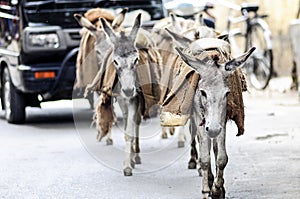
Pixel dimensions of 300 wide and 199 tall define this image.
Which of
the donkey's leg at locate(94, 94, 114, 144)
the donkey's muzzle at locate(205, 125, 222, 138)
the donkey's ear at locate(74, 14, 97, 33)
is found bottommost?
the donkey's leg at locate(94, 94, 114, 144)

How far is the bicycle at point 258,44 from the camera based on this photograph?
18.6m

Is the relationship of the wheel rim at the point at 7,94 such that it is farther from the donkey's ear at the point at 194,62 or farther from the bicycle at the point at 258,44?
the donkey's ear at the point at 194,62

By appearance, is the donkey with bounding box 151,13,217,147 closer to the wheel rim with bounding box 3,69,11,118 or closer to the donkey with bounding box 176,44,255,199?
the donkey with bounding box 176,44,255,199

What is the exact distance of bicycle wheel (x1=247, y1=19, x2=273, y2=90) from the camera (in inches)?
730

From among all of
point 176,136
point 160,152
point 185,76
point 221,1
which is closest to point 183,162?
point 160,152

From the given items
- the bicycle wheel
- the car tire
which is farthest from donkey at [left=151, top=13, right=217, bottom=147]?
the bicycle wheel

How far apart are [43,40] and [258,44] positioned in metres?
7.02

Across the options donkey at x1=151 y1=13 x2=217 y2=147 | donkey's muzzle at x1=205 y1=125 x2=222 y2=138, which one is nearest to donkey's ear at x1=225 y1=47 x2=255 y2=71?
donkey's muzzle at x1=205 y1=125 x2=222 y2=138

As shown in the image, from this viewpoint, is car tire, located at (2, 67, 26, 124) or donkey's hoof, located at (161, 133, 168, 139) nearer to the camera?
donkey's hoof, located at (161, 133, 168, 139)

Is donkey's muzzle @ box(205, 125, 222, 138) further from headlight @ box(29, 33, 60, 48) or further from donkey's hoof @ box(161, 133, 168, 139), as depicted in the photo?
headlight @ box(29, 33, 60, 48)

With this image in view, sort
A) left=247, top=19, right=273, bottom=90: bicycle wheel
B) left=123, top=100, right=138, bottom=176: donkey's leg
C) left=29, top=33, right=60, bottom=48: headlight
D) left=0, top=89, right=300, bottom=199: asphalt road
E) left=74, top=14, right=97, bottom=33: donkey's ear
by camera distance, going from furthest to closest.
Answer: left=247, top=19, right=273, bottom=90: bicycle wheel, left=29, top=33, right=60, bottom=48: headlight, left=74, top=14, right=97, bottom=33: donkey's ear, left=123, top=100, right=138, bottom=176: donkey's leg, left=0, top=89, right=300, bottom=199: asphalt road

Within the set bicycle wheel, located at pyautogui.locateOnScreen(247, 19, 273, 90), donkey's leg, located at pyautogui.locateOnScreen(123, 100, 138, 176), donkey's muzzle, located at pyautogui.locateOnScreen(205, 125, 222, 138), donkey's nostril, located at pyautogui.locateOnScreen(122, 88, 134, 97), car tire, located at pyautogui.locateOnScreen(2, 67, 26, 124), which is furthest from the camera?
bicycle wheel, located at pyautogui.locateOnScreen(247, 19, 273, 90)

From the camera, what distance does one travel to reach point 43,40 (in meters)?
14.2

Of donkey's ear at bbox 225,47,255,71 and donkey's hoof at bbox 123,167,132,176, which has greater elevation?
donkey's ear at bbox 225,47,255,71
